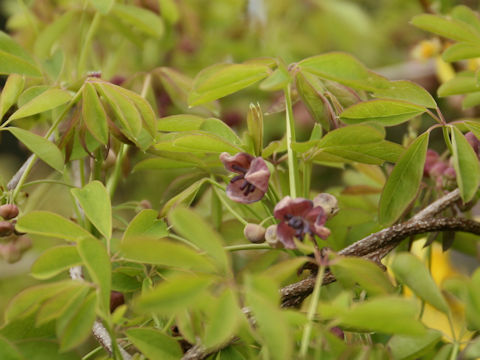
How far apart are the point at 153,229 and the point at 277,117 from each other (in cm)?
102

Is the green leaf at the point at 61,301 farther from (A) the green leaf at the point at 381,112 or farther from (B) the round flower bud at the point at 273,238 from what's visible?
(A) the green leaf at the point at 381,112

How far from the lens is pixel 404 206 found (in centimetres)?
52

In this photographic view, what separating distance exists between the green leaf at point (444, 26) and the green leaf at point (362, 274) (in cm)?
29

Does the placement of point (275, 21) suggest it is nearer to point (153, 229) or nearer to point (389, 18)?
point (389, 18)

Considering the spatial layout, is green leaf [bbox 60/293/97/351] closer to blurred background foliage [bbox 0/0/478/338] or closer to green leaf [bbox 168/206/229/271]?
green leaf [bbox 168/206/229/271]

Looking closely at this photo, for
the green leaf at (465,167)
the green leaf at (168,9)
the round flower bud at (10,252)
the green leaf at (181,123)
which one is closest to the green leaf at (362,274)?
the green leaf at (465,167)

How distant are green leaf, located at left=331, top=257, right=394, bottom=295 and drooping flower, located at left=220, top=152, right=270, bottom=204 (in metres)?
0.10

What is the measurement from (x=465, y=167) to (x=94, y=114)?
1.13ft

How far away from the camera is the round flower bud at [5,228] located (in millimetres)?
521

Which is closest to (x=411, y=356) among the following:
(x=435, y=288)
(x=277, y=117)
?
(x=435, y=288)

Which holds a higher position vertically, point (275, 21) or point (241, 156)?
point (241, 156)

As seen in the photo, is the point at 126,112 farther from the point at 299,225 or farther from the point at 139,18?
Answer: the point at 139,18

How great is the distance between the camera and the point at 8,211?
0.52 metres

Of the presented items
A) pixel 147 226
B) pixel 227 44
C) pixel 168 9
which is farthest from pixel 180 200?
pixel 227 44
